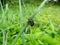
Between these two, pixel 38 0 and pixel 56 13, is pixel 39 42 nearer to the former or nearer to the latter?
pixel 56 13

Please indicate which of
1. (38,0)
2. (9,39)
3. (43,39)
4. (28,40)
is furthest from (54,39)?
(38,0)

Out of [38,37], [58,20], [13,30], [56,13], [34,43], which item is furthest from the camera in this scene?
[56,13]

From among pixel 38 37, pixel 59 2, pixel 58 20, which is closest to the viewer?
pixel 38 37

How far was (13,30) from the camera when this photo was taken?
1.52m

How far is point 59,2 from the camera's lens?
29.7 feet

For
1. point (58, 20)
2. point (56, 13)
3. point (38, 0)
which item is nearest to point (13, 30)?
point (58, 20)

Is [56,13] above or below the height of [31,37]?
below

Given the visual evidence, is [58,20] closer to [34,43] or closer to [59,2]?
[59,2]

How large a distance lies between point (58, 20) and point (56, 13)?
1.00m

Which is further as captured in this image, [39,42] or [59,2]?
[59,2]

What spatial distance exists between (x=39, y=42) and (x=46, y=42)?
0.05m

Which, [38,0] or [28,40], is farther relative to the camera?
[38,0]

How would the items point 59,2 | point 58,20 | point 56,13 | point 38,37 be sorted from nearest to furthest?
point 38,37 → point 58,20 → point 56,13 → point 59,2

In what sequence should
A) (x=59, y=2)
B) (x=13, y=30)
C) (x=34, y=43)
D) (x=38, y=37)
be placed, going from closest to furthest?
(x=34, y=43) < (x=38, y=37) < (x=13, y=30) < (x=59, y=2)
